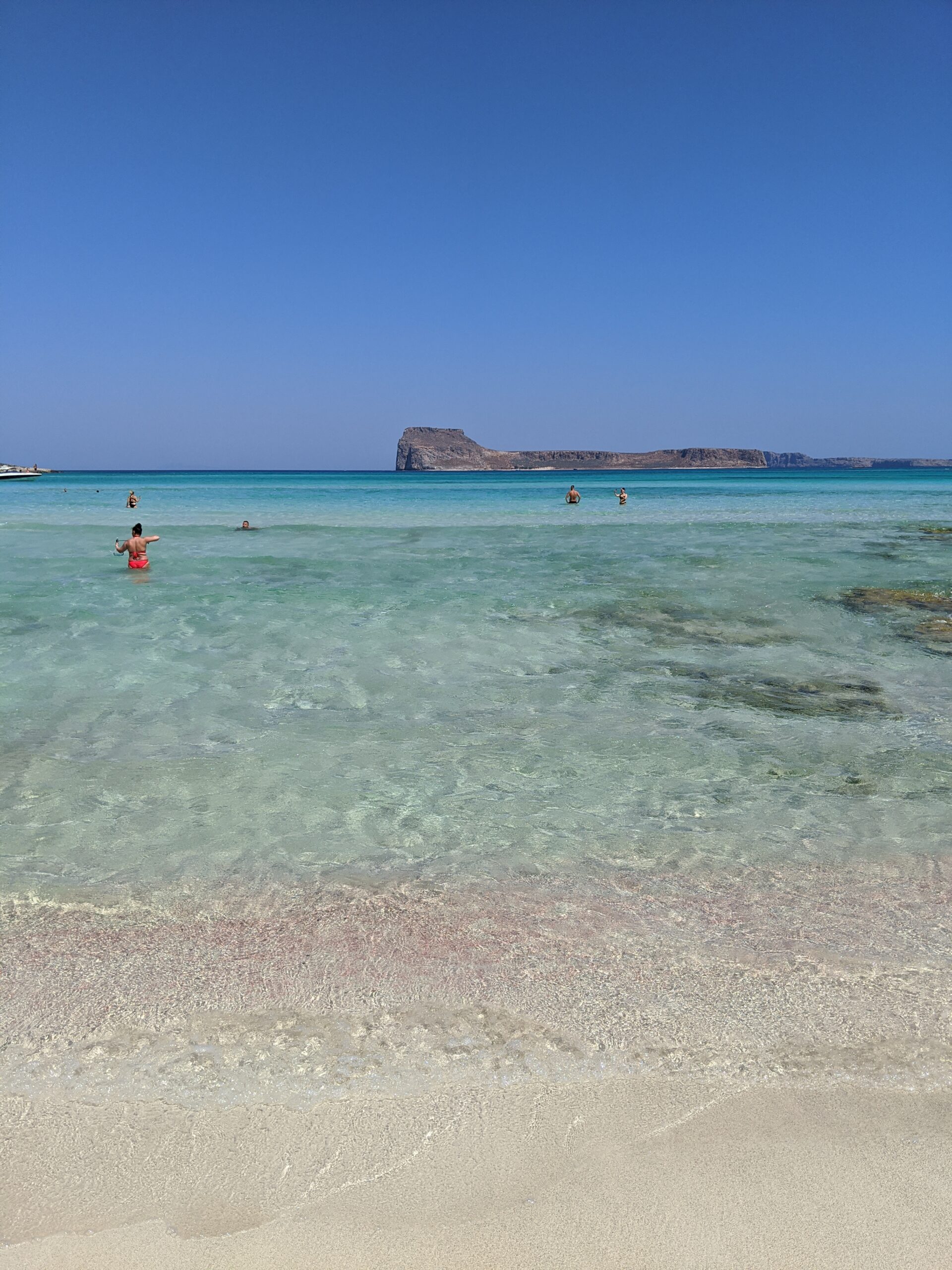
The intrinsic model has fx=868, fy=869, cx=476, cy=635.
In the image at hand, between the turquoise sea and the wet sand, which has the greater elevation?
the turquoise sea

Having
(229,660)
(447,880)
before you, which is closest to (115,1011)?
(447,880)

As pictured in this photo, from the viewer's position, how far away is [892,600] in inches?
577

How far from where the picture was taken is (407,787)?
629 cm

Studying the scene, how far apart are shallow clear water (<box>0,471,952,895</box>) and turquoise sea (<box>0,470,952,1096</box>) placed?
0.04 metres

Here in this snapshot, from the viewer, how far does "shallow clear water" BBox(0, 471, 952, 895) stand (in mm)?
5297

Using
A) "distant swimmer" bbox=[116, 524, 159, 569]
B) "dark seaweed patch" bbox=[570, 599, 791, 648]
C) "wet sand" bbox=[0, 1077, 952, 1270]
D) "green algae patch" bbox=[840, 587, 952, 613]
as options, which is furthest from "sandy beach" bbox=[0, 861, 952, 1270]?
"distant swimmer" bbox=[116, 524, 159, 569]

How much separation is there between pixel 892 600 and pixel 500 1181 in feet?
46.1

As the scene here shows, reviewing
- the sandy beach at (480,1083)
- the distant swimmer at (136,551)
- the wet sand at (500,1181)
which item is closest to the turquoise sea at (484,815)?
the sandy beach at (480,1083)

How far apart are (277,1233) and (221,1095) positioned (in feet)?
2.17

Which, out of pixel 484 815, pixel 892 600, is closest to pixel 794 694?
pixel 484 815

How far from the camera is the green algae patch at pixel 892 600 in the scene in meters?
13.9

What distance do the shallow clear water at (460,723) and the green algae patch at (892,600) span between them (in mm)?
474

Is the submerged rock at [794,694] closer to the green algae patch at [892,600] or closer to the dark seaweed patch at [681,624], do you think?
the dark seaweed patch at [681,624]

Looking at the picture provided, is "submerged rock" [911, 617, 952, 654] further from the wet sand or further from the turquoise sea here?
the wet sand
